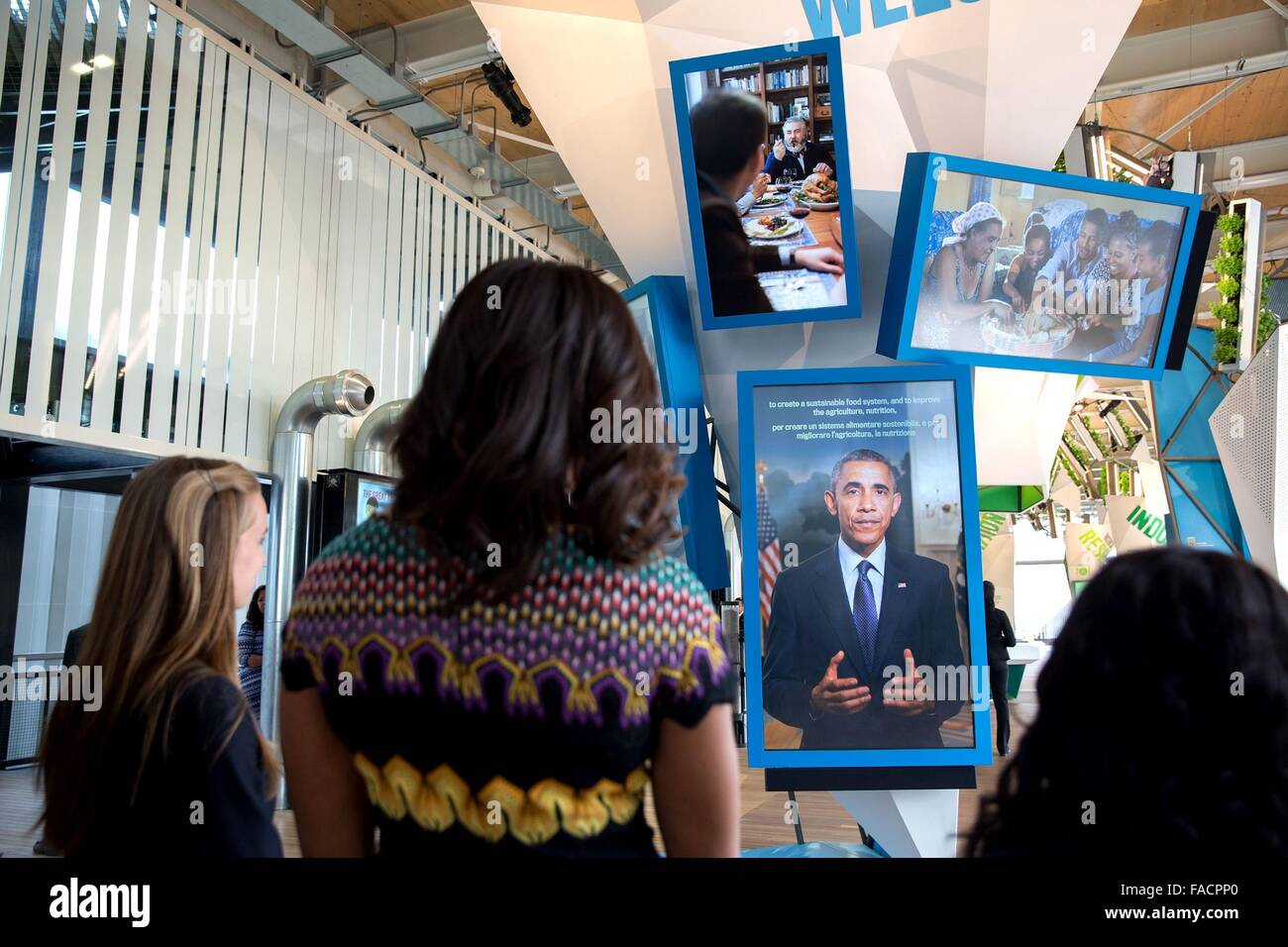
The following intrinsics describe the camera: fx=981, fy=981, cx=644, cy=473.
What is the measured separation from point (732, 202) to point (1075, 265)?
1.18 metres

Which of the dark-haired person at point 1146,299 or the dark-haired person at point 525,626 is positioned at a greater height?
the dark-haired person at point 1146,299

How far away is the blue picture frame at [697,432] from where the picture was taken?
360 cm

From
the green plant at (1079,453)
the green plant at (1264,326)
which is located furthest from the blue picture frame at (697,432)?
the green plant at (1079,453)

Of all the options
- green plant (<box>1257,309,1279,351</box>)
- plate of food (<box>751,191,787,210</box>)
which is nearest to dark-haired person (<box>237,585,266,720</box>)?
plate of food (<box>751,191,787,210</box>)

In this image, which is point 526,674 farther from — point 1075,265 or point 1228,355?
point 1228,355

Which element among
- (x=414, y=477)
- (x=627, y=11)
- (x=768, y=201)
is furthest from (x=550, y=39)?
(x=414, y=477)

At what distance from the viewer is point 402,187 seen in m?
9.50

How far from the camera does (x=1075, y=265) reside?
3.32 m

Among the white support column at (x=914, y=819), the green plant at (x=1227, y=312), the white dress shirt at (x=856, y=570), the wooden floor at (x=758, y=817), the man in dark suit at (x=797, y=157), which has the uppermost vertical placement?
the green plant at (x=1227, y=312)

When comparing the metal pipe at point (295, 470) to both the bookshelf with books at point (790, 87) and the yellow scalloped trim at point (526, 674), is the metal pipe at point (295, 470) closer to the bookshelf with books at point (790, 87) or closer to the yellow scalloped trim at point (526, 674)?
the bookshelf with books at point (790, 87)

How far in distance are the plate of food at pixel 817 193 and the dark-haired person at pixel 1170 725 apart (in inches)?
90.8

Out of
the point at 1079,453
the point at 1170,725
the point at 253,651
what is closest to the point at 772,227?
the point at 1170,725

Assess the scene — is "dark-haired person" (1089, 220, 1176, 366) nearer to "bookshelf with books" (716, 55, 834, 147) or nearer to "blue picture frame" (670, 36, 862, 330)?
"blue picture frame" (670, 36, 862, 330)

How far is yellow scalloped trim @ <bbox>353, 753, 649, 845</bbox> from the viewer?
3.52 feet
